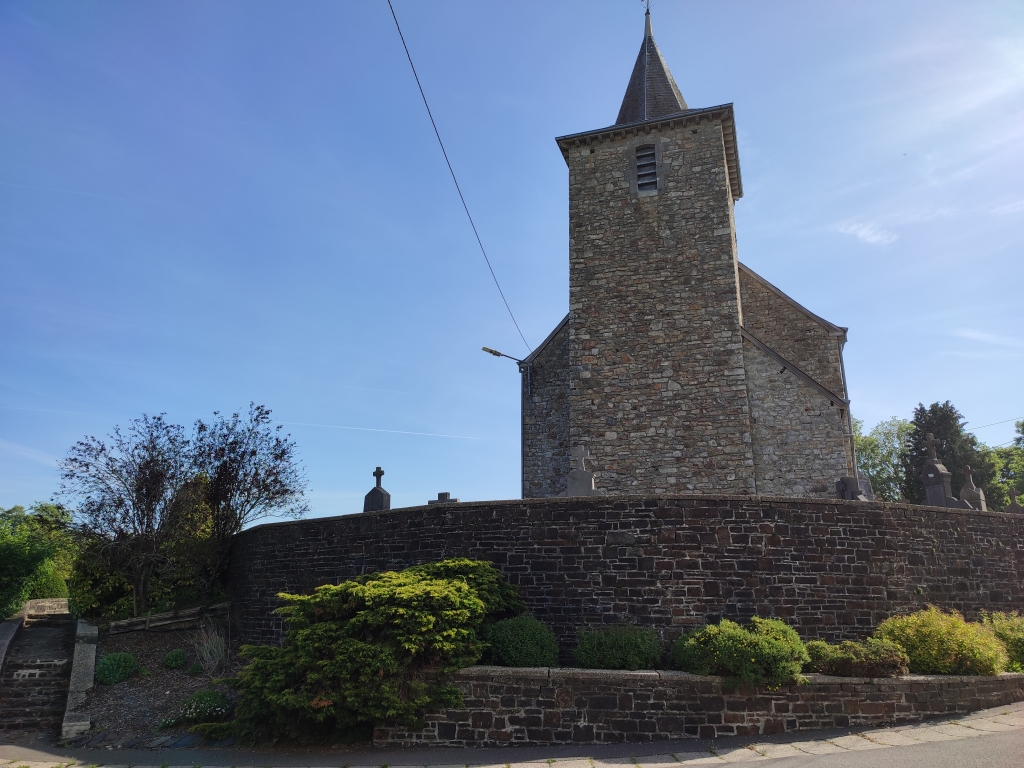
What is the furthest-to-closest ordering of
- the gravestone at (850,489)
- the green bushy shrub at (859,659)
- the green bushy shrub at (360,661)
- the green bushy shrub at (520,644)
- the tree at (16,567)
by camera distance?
the tree at (16,567)
the gravestone at (850,489)
the green bushy shrub at (520,644)
the green bushy shrub at (859,659)
the green bushy shrub at (360,661)

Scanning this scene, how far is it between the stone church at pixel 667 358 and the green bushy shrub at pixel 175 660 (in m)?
8.34

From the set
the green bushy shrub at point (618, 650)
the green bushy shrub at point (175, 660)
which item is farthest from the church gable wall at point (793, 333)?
the green bushy shrub at point (175, 660)

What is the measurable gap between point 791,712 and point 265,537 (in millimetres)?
9628

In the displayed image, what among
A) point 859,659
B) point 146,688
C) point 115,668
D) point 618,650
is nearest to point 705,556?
point 618,650

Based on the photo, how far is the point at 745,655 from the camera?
8219 millimetres

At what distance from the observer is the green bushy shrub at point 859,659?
8.39m

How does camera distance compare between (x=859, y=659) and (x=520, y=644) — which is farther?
(x=520, y=644)

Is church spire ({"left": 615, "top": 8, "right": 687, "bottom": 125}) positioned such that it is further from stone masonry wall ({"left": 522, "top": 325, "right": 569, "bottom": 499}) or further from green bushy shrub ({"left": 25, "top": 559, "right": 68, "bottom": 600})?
green bushy shrub ({"left": 25, "top": 559, "right": 68, "bottom": 600})

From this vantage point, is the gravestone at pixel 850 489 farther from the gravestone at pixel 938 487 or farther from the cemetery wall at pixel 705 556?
the gravestone at pixel 938 487

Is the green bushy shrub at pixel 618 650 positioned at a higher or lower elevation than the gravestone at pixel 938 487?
lower

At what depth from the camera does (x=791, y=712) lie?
8.14m

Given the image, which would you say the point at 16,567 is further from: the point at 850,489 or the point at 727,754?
the point at 850,489

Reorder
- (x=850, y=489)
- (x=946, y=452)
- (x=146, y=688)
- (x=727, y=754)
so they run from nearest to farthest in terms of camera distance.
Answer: (x=727, y=754)
(x=146, y=688)
(x=850, y=489)
(x=946, y=452)

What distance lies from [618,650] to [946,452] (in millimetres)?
32623
